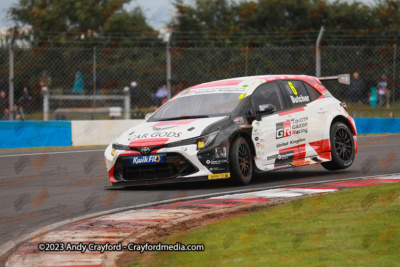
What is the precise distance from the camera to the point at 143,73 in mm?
20516

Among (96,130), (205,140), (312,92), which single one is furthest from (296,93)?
(96,130)

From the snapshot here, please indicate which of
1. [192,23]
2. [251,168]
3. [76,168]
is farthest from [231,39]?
[251,168]

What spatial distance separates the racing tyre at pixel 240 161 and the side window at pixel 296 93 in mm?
1478

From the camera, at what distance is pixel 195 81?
20609mm

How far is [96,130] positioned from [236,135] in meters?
10.2

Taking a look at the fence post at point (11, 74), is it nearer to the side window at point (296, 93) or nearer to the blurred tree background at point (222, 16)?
the side window at point (296, 93)

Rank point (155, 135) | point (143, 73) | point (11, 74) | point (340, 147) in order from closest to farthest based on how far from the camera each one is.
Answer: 1. point (155, 135)
2. point (340, 147)
3. point (11, 74)
4. point (143, 73)

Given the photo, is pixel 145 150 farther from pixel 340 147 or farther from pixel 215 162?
pixel 340 147

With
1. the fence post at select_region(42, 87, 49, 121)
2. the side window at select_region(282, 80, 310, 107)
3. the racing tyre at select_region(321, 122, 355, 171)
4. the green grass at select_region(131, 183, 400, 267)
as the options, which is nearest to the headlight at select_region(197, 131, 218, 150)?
the side window at select_region(282, 80, 310, 107)

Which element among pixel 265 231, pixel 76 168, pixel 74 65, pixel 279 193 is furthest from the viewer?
pixel 74 65

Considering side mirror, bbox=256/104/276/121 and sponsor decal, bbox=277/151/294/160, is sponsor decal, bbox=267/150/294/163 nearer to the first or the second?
sponsor decal, bbox=277/151/294/160

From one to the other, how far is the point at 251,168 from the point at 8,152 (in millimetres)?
8522

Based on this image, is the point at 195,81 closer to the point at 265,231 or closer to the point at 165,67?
the point at 165,67

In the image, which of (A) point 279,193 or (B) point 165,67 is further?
(B) point 165,67
